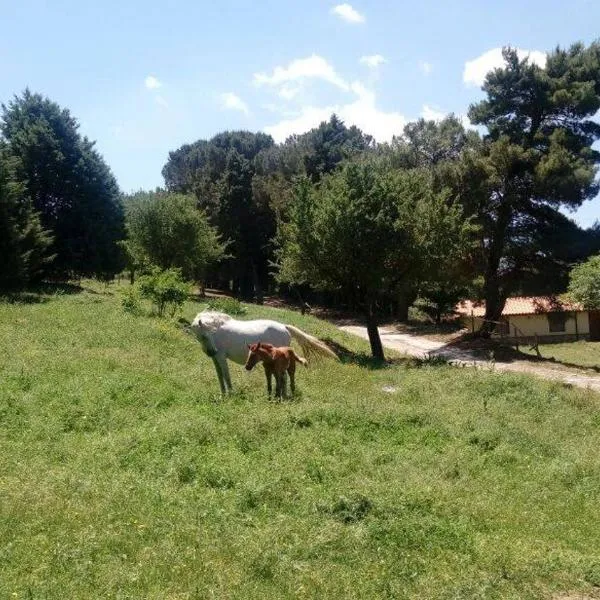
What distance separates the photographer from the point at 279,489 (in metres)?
9.42

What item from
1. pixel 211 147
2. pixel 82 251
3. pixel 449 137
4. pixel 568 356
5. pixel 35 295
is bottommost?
pixel 568 356

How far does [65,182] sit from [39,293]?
8020mm

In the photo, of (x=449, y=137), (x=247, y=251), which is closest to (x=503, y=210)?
(x=449, y=137)

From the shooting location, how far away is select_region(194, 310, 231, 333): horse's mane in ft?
50.0

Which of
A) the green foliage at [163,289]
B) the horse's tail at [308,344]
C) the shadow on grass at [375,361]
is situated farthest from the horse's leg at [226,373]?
the green foliage at [163,289]

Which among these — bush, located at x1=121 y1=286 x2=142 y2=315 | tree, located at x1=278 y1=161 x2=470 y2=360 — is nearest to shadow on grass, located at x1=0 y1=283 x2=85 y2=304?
bush, located at x1=121 y1=286 x2=142 y2=315

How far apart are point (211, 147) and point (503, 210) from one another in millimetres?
47858

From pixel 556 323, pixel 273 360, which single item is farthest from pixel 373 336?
pixel 556 323

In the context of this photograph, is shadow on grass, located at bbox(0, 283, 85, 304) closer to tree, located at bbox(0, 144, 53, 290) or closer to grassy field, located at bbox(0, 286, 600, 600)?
tree, located at bbox(0, 144, 53, 290)

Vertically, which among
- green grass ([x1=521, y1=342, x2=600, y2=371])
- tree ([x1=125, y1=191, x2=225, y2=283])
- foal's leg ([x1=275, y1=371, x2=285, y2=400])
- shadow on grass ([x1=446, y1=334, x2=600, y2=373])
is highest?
tree ([x1=125, y1=191, x2=225, y2=283])

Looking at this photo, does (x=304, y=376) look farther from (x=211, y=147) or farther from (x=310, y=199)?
(x=211, y=147)

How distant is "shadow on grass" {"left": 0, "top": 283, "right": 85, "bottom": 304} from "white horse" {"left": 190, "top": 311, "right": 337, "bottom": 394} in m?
15.0

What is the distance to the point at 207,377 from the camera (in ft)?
56.1

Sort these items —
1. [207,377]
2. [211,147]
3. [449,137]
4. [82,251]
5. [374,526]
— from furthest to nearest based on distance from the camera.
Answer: [211,147]
[449,137]
[82,251]
[207,377]
[374,526]
